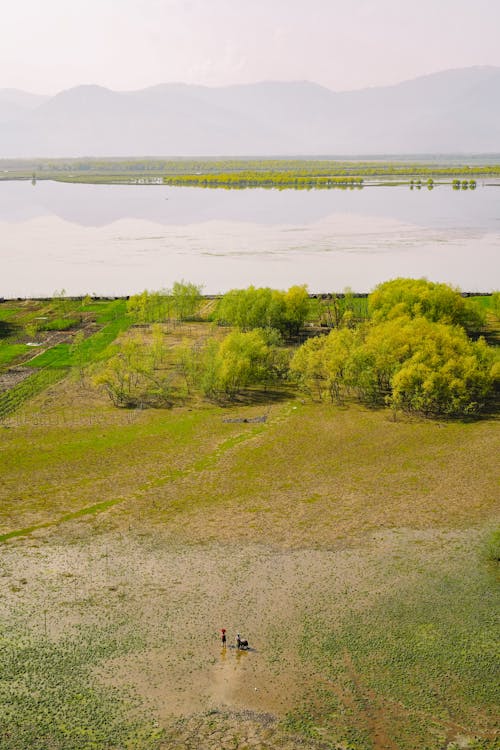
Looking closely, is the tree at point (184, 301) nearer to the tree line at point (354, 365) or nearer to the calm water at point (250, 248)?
the tree line at point (354, 365)

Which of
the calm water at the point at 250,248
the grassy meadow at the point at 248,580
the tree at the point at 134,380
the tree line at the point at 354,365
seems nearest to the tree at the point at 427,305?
the tree line at the point at 354,365

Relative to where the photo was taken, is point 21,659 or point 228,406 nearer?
point 21,659

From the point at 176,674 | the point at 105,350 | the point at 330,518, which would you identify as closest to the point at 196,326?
the point at 105,350

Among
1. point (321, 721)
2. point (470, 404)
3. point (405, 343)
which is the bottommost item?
point (321, 721)

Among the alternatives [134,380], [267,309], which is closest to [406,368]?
[267,309]

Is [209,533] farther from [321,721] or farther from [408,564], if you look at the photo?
[321,721]

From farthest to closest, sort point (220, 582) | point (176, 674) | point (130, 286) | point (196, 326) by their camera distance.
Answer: point (130, 286) < point (196, 326) < point (220, 582) < point (176, 674)
